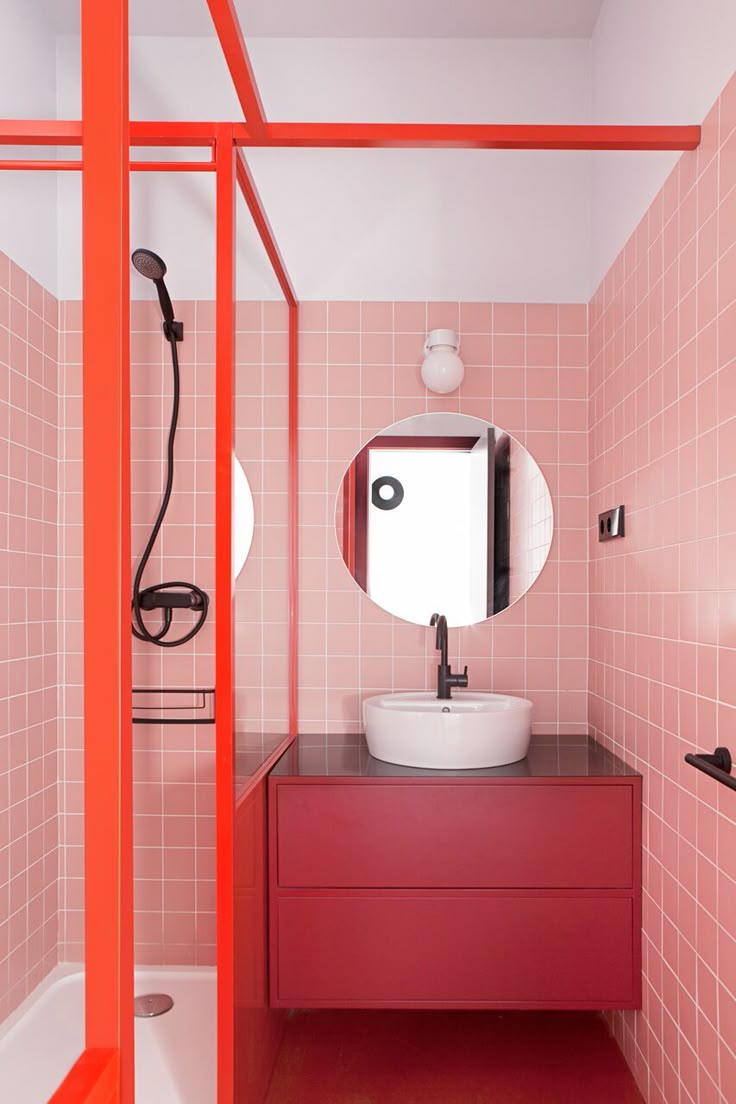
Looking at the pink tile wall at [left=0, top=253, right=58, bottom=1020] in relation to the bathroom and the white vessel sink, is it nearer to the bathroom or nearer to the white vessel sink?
the bathroom

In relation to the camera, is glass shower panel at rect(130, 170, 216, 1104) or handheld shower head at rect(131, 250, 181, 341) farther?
glass shower panel at rect(130, 170, 216, 1104)

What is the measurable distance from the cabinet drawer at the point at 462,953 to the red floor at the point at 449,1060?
0.22m

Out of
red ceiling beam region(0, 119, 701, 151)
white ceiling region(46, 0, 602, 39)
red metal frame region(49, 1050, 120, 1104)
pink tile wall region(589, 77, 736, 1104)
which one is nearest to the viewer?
red metal frame region(49, 1050, 120, 1104)

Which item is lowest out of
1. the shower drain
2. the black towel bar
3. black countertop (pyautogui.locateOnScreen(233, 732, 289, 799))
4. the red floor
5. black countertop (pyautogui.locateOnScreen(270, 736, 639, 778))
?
the red floor

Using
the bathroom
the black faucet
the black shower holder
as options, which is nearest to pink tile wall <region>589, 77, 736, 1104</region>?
the bathroom

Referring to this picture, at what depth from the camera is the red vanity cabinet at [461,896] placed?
1.98 m

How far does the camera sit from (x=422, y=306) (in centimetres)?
258

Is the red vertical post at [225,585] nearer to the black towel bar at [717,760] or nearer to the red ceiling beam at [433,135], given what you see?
the red ceiling beam at [433,135]

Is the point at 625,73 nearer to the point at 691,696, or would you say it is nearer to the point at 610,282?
the point at 610,282

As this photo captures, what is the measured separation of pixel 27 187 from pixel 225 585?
0.86m

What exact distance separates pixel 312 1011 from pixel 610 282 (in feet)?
7.34

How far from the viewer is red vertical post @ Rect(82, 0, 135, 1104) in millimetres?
878

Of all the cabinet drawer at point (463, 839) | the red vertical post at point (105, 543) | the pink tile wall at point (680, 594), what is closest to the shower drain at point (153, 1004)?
the cabinet drawer at point (463, 839)

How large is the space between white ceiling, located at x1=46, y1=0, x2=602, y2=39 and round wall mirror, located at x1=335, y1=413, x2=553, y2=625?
1163 mm
